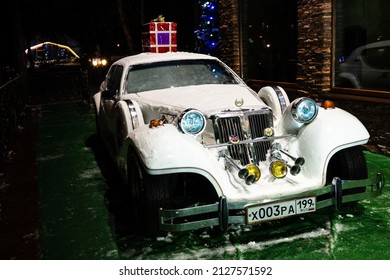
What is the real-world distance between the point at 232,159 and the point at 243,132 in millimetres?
334

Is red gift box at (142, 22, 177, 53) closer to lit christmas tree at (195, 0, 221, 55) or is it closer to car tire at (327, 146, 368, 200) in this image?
car tire at (327, 146, 368, 200)

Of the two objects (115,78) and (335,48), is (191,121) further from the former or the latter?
(335,48)

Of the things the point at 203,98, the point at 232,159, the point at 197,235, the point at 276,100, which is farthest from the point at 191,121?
the point at 276,100

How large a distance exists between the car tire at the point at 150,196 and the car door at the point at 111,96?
5.15ft

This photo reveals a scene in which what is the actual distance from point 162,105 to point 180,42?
18.1 m

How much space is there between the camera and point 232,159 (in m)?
4.22


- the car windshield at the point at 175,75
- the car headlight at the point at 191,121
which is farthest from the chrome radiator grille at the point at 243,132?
the car windshield at the point at 175,75

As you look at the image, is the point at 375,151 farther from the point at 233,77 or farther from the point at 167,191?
the point at 167,191

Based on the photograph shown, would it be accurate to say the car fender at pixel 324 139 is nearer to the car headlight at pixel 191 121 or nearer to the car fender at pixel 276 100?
the car fender at pixel 276 100

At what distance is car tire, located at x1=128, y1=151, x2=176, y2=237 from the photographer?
13.1 ft

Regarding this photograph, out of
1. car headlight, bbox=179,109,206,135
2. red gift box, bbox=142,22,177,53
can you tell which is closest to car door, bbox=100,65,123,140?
red gift box, bbox=142,22,177,53

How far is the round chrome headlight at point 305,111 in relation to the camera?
14.7 feet
